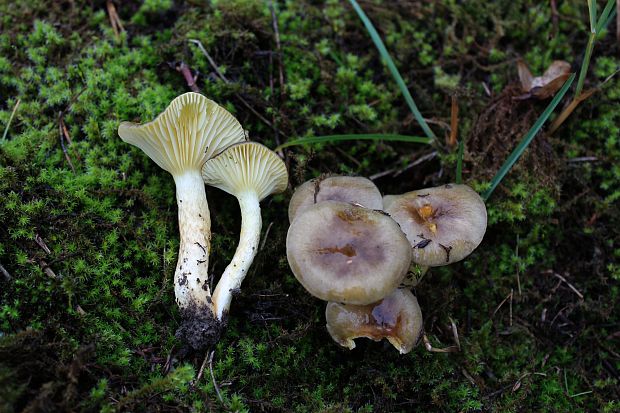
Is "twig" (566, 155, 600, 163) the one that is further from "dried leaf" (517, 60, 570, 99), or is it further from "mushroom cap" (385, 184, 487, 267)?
"mushroom cap" (385, 184, 487, 267)

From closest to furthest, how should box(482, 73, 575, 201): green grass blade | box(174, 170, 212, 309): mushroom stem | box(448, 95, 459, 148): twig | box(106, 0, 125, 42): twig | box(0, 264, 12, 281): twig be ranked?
box(0, 264, 12, 281): twig → box(174, 170, 212, 309): mushroom stem → box(482, 73, 575, 201): green grass blade → box(448, 95, 459, 148): twig → box(106, 0, 125, 42): twig

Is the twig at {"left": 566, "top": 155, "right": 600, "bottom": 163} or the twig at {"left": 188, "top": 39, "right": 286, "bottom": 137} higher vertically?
the twig at {"left": 188, "top": 39, "right": 286, "bottom": 137}

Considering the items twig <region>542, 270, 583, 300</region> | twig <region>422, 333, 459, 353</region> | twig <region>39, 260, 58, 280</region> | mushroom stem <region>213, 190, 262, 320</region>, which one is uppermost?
twig <region>39, 260, 58, 280</region>

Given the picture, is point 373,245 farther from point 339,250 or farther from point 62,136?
point 62,136

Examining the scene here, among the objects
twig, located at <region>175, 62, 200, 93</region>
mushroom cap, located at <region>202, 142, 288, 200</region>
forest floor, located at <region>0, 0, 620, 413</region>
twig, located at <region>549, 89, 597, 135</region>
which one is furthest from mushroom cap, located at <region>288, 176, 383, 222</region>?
twig, located at <region>549, 89, 597, 135</region>

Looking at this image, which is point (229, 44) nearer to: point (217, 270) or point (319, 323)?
point (217, 270)

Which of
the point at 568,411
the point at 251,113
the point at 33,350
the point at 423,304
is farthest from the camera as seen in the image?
the point at 251,113

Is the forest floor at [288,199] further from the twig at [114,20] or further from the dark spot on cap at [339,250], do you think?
the dark spot on cap at [339,250]

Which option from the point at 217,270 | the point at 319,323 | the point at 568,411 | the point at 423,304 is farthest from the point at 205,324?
the point at 568,411
